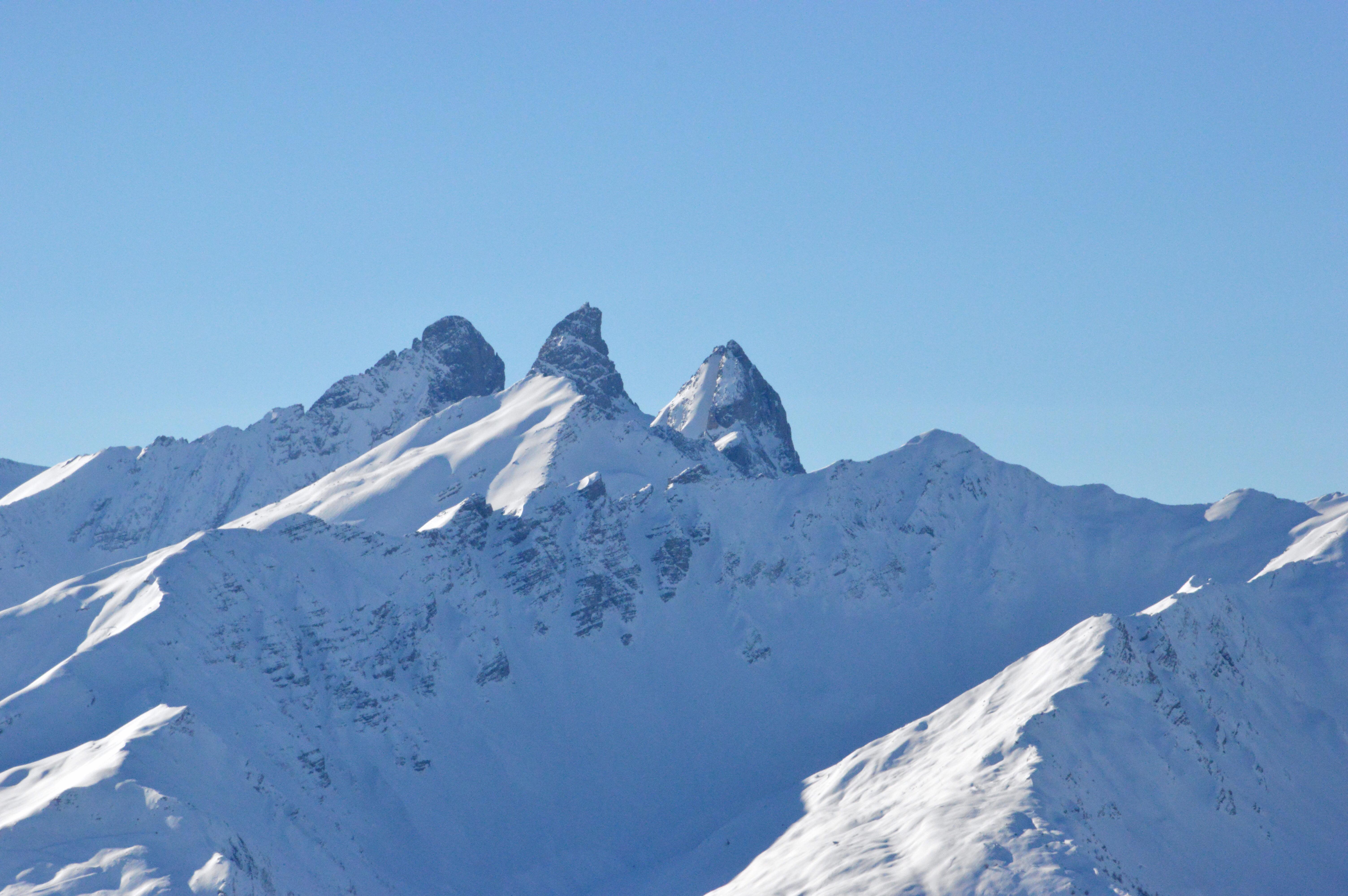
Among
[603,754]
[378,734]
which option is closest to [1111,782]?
[603,754]

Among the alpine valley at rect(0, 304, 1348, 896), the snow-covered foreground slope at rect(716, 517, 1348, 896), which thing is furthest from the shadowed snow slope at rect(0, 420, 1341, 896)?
the snow-covered foreground slope at rect(716, 517, 1348, 896)

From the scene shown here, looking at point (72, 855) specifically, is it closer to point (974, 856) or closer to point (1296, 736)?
point (974, 856)

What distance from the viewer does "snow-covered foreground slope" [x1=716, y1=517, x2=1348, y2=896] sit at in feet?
395

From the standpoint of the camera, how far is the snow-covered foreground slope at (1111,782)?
120 meters

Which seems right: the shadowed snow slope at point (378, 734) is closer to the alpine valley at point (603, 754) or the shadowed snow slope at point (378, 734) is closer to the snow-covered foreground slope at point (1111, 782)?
the alpine valley at point (603, 754)

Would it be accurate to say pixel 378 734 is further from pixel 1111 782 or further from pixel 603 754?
pixel 1111 782

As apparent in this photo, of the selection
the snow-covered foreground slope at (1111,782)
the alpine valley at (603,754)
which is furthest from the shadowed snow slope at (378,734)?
the snow-covered foreground slope at (1111,782)

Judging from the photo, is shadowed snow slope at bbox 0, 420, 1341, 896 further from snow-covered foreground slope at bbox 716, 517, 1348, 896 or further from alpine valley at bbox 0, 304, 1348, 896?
snow-covered foreground slope at bbox 716, 517, 1348, 896

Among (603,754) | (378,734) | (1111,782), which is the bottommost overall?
(1111,782)

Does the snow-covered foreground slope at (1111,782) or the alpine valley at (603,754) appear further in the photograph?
the alpine valley at (603,754)

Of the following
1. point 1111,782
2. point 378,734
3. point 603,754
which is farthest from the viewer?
point 603,754

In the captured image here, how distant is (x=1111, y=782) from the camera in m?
134

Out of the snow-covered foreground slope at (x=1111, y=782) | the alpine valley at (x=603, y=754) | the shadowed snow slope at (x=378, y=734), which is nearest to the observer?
the snow-covered foreground slope at (x=1111, y=782)

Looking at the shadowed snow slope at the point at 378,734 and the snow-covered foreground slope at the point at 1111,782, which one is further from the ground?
the shadowed snow slope at the point at 378,734
